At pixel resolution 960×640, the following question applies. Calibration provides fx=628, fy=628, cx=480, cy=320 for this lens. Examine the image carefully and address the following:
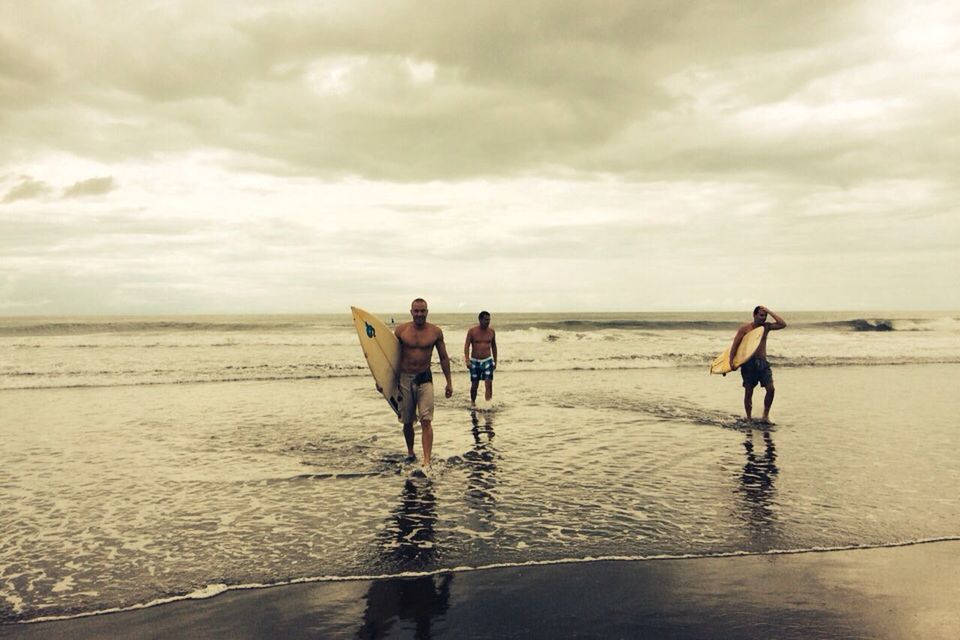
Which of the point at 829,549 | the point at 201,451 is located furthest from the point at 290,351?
the point at 829,549

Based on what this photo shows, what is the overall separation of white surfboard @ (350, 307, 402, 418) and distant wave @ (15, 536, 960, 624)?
3900mm

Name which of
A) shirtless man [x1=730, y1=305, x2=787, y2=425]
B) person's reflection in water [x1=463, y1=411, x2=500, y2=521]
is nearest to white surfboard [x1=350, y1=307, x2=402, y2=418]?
person's reflection in water [x1=463, y1=411, x2=500, y2=521]

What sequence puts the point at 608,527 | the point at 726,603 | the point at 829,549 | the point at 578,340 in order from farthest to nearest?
the point at 578,340
the point at 608,527
the point at 829,549
the point at 726,603

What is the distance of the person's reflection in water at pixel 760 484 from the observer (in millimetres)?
6066

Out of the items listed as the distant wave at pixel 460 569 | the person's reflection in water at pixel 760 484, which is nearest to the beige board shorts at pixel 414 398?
the distant wave at pixel 460 569

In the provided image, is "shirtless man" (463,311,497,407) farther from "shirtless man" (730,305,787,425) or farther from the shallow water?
"shirtless man" (730,305,787,425)

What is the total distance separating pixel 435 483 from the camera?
24.6 ft

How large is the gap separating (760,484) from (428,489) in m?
3.87

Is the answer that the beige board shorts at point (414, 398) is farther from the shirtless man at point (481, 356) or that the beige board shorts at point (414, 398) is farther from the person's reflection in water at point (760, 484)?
the shirtless man at point (481, 356)

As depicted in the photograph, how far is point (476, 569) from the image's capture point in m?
4.86

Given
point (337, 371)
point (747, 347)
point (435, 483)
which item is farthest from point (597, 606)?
point (337, 371)

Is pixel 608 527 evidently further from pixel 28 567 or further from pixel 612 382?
pixel 612 382

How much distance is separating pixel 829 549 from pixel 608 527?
183cm

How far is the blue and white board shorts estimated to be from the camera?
13.8m
